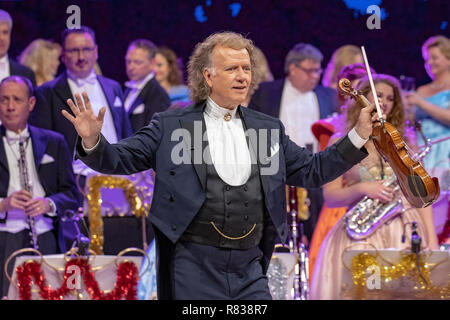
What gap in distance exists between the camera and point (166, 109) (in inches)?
257

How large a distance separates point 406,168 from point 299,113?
11.1 ft

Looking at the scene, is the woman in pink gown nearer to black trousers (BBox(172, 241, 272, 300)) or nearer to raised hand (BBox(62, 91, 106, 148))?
black trousers (BBox(172, 241, 272, 300))

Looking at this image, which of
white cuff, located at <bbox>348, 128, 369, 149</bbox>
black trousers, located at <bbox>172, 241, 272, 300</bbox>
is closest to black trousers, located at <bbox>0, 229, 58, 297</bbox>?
black trousers, located at <bbox>172, 241, 272, 300</bbox>

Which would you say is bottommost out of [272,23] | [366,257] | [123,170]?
[366,257]

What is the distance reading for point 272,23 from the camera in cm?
738

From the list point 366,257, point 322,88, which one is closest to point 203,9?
point 322,88

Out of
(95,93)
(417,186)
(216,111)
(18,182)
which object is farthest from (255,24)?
(417,186)

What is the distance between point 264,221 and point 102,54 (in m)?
4.02

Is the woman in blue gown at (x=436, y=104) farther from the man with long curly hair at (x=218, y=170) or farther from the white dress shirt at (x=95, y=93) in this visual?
the man with long curly hair at (x=218, y=170)

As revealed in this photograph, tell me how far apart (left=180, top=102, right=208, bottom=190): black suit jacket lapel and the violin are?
745mm

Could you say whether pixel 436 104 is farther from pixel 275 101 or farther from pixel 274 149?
pixel 274 149

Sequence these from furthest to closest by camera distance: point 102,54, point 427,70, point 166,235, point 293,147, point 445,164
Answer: point 102,54, point 427,70, point 445,164, point 293,147, point 166,235

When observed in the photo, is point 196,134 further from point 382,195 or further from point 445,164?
point 445,164

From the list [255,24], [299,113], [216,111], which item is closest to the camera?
[216,111]
